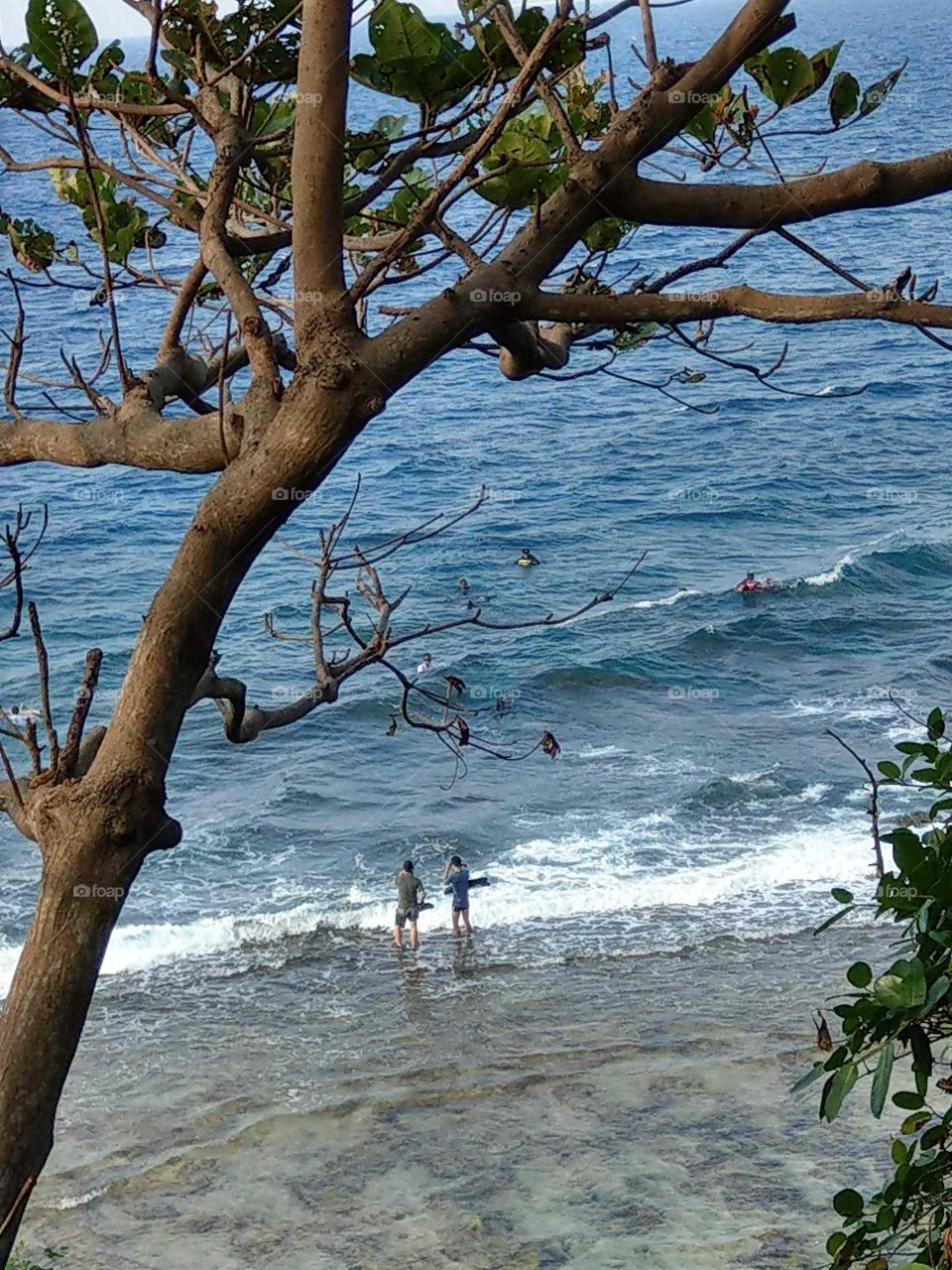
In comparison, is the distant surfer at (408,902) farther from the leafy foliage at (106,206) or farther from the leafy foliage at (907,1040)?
the leafy foliage at (907,1040)

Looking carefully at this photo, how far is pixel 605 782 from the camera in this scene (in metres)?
21.5

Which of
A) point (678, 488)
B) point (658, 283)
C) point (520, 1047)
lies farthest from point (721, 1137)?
point (678, 488)

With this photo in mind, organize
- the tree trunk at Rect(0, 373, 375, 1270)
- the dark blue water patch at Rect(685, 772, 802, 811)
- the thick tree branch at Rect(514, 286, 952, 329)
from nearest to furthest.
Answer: the tree trunk at Rect(0, 373, 375, 1270), the thick tree branch at Rect(514, 286, 952, 329), the dark blue water patch at Rect(685, 772, 802, 811)

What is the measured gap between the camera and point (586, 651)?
2647cm

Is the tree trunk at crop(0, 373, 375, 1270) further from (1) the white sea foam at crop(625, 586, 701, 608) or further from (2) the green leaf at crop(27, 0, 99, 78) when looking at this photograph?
(1) the white sea foam at crop(625, 586, 701, 608)

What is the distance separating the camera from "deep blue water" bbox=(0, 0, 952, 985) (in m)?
18.6

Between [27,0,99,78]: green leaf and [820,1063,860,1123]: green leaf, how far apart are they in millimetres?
3016

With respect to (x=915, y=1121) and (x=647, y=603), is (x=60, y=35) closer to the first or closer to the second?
(x=915, y=1121)

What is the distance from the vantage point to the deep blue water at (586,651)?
18.6 metres

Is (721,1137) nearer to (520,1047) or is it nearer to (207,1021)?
(520,1047)

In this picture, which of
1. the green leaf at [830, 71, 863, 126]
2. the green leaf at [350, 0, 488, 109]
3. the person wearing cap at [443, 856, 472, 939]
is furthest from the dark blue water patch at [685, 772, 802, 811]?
the green leaf at [350, 0, 488, 109]

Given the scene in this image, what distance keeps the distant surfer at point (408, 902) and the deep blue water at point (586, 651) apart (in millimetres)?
905

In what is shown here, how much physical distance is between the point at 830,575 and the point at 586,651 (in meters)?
5.47

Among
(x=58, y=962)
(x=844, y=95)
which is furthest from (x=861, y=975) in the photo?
(x=844, y=95)
